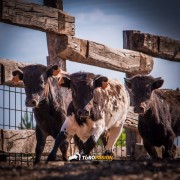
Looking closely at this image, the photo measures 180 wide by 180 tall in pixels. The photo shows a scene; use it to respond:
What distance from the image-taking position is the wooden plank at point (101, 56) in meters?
8.20

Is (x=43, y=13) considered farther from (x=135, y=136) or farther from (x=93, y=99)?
(x=135, y=136)

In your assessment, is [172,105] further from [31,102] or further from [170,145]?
[31,102]

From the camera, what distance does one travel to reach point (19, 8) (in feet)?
25.0

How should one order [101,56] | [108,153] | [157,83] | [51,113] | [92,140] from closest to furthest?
[92,140] → [51,113] → [157,83] → [101,56] → [108,153]

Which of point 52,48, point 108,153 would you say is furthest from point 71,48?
point 108,153

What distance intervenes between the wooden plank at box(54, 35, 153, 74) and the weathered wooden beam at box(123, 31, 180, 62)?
0.16m

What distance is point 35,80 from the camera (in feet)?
25.2

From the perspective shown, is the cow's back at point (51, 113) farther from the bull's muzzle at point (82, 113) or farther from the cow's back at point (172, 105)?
the cow's back at point (172, 105)

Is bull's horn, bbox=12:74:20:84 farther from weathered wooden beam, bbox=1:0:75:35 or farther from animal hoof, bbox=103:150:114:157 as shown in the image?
animal hoof, bbox=103:150:114:157

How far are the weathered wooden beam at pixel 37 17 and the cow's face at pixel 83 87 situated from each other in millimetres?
740

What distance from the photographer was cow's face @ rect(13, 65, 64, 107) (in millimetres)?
7516

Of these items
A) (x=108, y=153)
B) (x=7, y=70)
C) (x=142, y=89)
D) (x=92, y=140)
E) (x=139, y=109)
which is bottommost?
(x=108, y=153)

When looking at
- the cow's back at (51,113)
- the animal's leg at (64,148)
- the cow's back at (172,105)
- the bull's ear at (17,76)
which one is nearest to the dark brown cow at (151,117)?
the cow's back at (172,105)

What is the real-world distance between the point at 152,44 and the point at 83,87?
259cm
